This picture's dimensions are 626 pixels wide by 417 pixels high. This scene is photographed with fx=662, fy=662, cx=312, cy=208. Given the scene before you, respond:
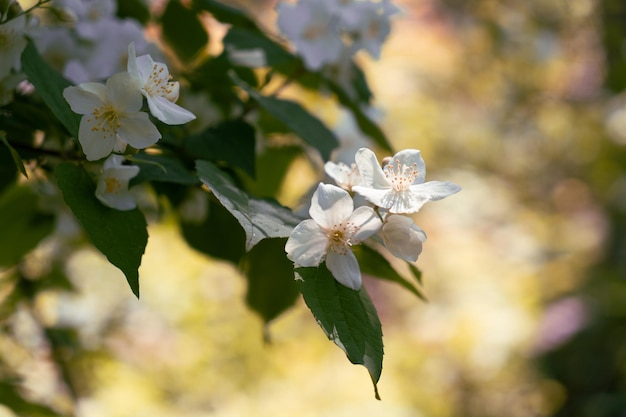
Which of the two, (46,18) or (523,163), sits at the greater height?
(46,18)

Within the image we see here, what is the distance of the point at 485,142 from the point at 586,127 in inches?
27.4

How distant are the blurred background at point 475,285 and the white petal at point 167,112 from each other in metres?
1.05

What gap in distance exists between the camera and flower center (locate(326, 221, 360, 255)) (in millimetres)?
511

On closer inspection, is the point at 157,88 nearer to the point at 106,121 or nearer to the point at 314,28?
the point at 106,121

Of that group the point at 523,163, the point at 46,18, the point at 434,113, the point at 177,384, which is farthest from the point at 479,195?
the point at 46,18

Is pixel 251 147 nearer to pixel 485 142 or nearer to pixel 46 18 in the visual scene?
pixel 46 18

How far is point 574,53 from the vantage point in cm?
339

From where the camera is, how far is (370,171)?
0.54 m

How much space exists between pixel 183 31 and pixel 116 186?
1.31 ft

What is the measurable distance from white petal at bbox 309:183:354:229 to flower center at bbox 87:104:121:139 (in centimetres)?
17

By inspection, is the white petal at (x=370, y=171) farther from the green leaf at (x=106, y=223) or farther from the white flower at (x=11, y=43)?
the white flower at (x=11, y=43)

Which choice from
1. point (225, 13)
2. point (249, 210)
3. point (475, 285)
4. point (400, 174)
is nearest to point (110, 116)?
point (249, 210)

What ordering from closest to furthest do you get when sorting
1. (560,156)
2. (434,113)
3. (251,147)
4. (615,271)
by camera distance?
(251,147), (615,271), (560,156), (434,113)

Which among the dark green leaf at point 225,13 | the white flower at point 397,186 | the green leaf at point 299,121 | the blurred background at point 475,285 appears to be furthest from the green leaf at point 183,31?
the blurred background at point 475,285
